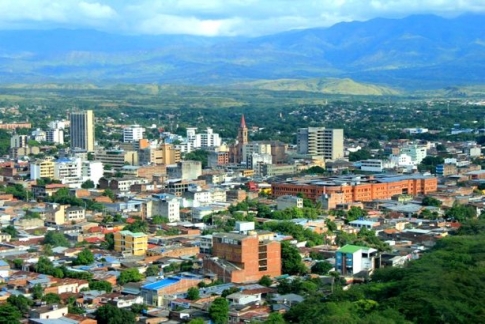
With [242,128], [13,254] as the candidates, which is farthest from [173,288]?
[242,128]

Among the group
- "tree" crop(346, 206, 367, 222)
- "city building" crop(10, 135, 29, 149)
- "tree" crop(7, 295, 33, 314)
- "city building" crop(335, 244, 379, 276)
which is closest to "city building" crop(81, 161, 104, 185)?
"tree" crop(346, 206, 367, 222)

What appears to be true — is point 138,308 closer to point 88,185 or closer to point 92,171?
point 88,185

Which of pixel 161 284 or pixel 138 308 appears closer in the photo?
pixel 138 308

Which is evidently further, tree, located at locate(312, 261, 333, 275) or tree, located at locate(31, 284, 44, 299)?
tree, located at locate(312, 261, 333, 275)

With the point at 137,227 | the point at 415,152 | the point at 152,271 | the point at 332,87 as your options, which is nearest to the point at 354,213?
the point at 137,227

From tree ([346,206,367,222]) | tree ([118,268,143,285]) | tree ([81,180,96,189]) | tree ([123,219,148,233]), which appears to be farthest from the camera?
tree ([81,180,96,189])

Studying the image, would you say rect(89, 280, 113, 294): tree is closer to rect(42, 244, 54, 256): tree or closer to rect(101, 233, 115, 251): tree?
rect(42, 244, 54, 256): tree
